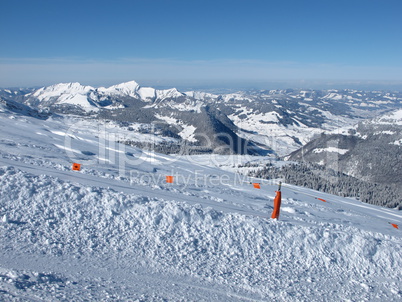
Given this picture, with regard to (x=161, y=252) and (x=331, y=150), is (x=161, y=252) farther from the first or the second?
(x=331, y=150)

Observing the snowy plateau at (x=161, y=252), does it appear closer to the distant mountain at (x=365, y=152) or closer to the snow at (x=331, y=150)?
the distant mountain at (x=365, y=152)

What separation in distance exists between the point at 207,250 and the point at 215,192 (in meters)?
10.1

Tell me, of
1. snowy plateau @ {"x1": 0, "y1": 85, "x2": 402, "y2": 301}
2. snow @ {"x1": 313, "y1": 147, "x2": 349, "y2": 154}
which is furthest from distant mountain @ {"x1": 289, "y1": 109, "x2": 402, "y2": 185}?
snowy plateau @ {"x1": 0, "y1": 85, "x2": 402, "y2": 301}

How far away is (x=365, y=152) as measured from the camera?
138m

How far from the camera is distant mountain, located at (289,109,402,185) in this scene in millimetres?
121188

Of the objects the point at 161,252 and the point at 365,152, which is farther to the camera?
the point at 365,152

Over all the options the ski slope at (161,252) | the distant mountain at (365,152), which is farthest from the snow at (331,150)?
the ski slope at (161,252)

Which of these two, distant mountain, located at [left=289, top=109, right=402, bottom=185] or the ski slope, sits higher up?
the ski slope

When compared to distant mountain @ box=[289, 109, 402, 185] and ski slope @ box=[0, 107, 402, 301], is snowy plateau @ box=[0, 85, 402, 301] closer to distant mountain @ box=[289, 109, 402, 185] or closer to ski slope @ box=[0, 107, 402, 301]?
ski slope @ box=[0, 107, 402, 301]

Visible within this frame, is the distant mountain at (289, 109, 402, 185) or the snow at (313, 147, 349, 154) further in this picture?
the snow at (313, 147, 349, 154)

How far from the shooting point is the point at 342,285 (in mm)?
10805

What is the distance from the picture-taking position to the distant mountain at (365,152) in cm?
12119

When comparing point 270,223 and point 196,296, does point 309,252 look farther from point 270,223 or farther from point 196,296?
point 196,296

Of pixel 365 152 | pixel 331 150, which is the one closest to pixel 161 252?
pixel 365 152
